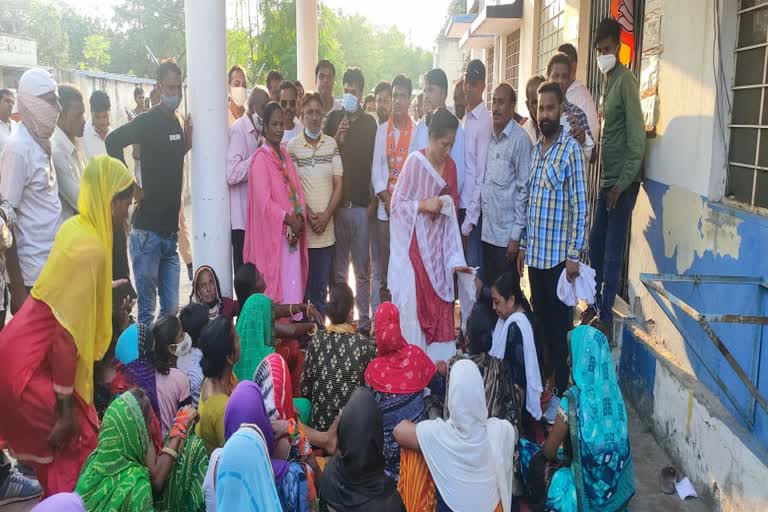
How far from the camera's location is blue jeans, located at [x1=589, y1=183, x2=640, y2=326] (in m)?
5.24

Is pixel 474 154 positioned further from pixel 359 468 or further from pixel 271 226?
pixel 359 468

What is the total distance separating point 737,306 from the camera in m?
3.65

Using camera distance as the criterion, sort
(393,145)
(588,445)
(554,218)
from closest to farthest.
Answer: (588,445)
(554,218)
(393,145)

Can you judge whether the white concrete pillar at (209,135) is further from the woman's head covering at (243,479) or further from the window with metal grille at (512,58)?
the window with metal grille at (512,58)

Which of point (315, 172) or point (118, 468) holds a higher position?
point (315, 172)

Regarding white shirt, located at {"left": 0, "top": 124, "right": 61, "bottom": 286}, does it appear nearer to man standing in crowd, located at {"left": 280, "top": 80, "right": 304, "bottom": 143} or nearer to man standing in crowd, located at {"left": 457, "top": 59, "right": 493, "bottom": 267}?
man standing in crowd, located at {"left": 280, "top": 80, "right": 304, "bottom": 143}

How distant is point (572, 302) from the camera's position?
4.51m

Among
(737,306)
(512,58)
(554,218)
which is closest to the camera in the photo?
(737,306)

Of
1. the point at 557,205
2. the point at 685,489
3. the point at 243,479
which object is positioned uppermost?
the point at 557,205

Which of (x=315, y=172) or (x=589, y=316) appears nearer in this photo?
(x=589, y=316)

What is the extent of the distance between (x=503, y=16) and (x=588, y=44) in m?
5.50

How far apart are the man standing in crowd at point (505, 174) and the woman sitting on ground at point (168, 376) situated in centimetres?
251

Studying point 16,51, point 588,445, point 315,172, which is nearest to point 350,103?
point 315,172

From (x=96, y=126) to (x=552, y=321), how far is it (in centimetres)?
572
